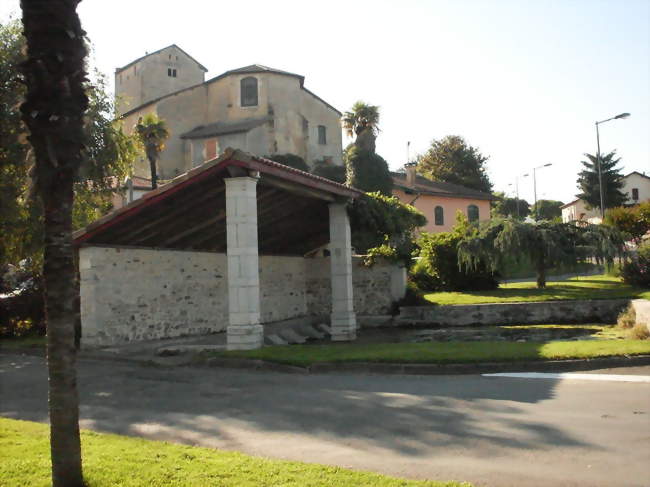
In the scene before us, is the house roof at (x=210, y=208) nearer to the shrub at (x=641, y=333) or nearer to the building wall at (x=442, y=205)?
the shrub at (x=641, y=333)

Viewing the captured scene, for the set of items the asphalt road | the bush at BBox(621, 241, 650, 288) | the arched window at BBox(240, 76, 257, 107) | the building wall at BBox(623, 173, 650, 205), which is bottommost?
the asphalt road

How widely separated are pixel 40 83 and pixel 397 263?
18.3 m

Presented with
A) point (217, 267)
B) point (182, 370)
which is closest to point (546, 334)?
point (217, 267)

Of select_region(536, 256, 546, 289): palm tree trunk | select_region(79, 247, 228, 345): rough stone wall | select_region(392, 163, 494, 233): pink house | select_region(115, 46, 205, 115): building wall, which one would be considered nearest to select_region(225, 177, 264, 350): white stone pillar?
select_region(79, 247, 228, 345): rough stone wall

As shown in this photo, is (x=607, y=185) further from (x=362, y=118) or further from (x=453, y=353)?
(x=453, y=353)

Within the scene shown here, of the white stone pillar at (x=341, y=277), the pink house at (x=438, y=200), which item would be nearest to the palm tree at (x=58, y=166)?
the white stone pillar at (x=341, y=277)

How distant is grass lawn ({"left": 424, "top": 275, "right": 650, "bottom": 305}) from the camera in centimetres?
2152

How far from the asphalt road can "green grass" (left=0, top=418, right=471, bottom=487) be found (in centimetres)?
49

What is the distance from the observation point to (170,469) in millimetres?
5027

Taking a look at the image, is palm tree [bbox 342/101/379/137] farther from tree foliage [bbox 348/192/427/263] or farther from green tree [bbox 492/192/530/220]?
green tree [bbox 492/192/530/220]

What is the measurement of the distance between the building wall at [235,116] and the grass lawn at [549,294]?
25311 mm

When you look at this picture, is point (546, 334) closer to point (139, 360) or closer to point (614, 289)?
point (614, 289)

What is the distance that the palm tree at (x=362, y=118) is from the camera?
149 ft

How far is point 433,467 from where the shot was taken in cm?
529
